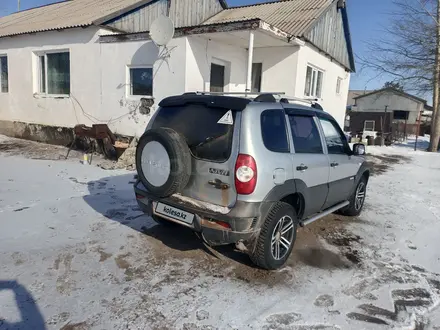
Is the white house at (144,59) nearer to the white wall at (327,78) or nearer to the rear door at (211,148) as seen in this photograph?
the white wall at (327,78)

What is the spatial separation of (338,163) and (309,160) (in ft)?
2.92

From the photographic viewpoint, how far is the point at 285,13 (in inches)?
463

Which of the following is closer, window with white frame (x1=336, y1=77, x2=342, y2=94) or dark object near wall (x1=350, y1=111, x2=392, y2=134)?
window with white frame (x1=336, y1=77, x2=342, y2=94)

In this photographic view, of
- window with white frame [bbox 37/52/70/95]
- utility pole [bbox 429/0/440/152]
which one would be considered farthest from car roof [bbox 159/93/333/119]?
utility pole [bbox 429/0/440/152]

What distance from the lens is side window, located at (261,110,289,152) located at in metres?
3.28

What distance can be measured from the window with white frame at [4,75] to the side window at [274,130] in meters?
13.2

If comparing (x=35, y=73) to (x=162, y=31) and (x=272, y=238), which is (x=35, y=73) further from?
(x=272, y=238)

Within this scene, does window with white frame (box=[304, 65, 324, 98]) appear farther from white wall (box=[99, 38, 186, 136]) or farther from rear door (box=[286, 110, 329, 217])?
rear door (box=[286, 110, 329, 217])

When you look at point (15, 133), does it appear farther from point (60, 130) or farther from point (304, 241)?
point (304, 241)

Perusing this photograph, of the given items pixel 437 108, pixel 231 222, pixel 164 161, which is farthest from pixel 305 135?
pixel 437 108

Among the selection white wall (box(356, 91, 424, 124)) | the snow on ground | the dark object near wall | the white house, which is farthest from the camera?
white wall (box(356, 91, 424, 124))

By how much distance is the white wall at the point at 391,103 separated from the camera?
39625 mm

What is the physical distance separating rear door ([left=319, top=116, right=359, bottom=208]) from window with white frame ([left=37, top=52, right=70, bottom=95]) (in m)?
9.39

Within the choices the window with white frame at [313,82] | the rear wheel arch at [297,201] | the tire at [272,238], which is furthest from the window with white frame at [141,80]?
the tire at [272,238]
